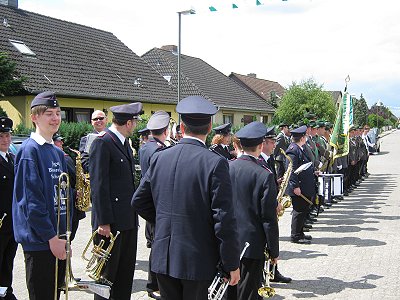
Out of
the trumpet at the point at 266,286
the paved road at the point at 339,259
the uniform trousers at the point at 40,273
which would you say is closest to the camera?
the uniform trousers at the point at 40,273

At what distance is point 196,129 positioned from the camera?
343cm

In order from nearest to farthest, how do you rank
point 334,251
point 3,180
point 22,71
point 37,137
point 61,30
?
1. point 37,137
2. point 3,180
3. point 334,251
4. point 22,71
5. point 61,30

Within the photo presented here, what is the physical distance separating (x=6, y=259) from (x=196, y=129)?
3001 millimetres

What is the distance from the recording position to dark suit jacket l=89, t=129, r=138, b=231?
15.1ft

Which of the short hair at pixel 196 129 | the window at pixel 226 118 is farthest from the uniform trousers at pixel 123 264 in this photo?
the window at pixel 226 118

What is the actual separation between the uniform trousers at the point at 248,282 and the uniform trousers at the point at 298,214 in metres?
4.05

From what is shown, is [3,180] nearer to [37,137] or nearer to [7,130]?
[7,130]

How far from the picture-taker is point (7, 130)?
534 cm

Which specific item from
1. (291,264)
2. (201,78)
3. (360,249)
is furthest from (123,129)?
(201,78)

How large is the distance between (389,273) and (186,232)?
15.6ft

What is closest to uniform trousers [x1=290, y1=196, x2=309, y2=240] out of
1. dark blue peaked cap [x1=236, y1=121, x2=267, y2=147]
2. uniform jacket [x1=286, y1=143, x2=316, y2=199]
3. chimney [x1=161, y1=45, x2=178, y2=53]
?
uniform jacket [x1=286, y1=143, x2=316, y2=199]

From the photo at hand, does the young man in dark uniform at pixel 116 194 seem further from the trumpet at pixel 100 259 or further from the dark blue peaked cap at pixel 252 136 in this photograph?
the dark blue peaked cap at pixel 252 136

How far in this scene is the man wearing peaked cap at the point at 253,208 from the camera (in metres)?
4.62

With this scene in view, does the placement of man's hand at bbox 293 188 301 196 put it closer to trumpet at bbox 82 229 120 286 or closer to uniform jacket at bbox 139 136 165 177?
uniform jacket at bbox 139 136 165 177
